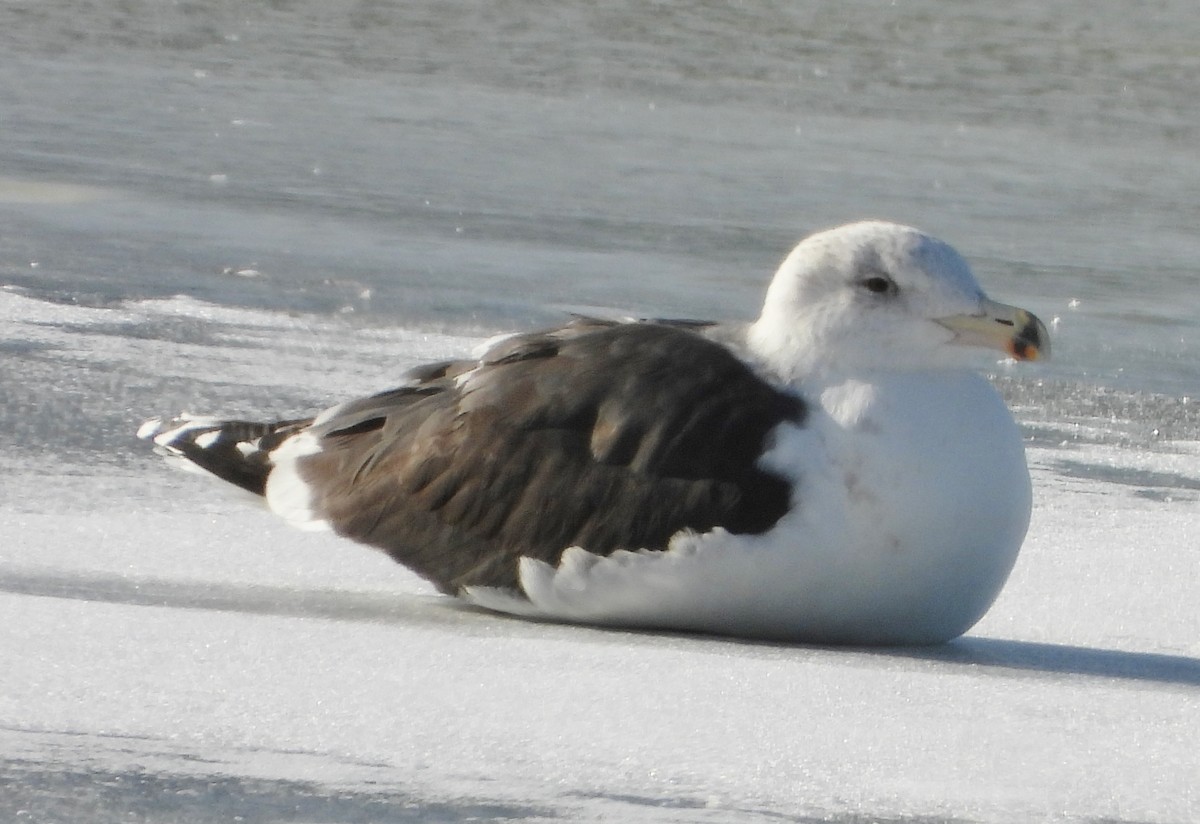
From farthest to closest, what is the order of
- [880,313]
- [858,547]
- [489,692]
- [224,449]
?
[224,449] < [880,313] < [858,547] < [489,692]

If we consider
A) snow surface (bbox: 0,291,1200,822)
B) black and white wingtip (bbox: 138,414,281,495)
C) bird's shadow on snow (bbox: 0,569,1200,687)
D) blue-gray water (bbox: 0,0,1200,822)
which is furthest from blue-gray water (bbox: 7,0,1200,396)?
bird's shadow on snow (bbox: 0,569,1200,687)

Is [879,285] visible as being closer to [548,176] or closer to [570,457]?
[570,457]

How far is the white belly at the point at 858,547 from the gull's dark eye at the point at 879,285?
0.58ft

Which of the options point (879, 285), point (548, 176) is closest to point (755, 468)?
point (879, 285)

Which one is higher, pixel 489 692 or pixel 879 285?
pixel 879 285

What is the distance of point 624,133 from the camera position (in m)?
11.0

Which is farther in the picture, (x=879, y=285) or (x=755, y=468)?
(x=879, y=285)

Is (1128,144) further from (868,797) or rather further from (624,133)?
(868,797)

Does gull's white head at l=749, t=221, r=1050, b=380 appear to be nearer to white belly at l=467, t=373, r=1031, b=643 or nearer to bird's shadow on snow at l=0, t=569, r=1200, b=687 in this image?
white belly at l=467, t=373, r=1031, b=643

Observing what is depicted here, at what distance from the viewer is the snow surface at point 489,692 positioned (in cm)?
272

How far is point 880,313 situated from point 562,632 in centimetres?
77

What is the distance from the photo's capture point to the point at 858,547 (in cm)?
368

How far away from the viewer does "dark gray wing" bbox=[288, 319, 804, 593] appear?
376 cm

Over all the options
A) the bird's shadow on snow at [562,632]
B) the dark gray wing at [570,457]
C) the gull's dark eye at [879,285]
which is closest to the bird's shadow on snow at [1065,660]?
the bird's shadow on snow at [562,632]
